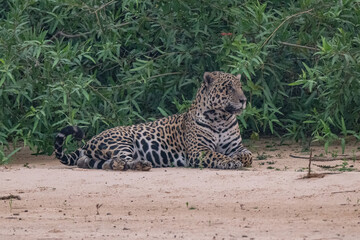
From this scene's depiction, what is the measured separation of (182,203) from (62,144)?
3.00 m

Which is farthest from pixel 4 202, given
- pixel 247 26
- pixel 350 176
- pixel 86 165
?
pixel 247 26

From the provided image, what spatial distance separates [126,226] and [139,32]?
5.83 meters

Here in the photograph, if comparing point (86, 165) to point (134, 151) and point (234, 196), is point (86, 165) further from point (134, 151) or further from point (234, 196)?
point (234, 196)

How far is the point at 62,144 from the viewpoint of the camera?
10359 millimetres

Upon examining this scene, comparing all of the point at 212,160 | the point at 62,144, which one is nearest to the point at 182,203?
the point at 212,160

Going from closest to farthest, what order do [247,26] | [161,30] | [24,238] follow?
[24,238]
[247,26]
[161,30]

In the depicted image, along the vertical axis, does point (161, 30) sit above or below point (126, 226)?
above

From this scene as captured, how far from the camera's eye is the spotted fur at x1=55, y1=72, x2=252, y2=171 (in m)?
10.4

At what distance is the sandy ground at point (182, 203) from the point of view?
657 cm

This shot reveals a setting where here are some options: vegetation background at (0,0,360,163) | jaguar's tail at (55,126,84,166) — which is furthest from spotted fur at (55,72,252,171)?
vegetation background at (0,0,360,163)

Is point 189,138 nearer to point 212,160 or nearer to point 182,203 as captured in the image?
point 212,160

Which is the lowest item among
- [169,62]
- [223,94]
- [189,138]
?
[189,138]

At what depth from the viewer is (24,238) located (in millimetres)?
6418

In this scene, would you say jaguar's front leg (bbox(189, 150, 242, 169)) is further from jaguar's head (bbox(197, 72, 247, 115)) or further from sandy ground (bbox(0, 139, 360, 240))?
jaguar's head (bbox(197, 72, 247, 115))
